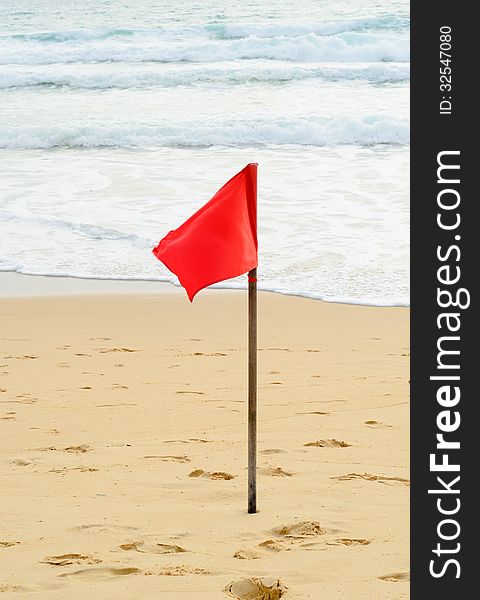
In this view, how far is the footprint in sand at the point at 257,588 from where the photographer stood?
2967 millimetres

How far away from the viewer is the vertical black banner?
2850 mm

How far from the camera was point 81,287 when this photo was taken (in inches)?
344

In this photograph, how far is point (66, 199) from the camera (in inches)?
471

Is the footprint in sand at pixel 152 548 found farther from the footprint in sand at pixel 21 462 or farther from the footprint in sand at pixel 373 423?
the footprint in sand at pixel 373 423

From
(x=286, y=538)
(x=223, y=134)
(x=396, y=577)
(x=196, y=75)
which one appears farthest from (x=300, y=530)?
(x=196, y=75)

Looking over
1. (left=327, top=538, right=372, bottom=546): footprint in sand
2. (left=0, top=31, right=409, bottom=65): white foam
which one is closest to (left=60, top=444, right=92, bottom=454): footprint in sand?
(left=327, top=538, right=372, bottom=546): footprint in sand

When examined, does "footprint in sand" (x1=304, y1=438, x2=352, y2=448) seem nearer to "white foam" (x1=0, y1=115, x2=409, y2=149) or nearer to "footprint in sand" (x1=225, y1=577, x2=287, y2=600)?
"footprint in sand" (x1=225, y1=577, x2=287, y2=600)

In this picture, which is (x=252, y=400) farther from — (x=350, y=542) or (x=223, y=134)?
(x=223, y=134)

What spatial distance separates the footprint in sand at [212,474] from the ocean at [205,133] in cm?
414

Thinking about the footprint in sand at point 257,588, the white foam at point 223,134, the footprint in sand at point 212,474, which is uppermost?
the white foam at point 223,134

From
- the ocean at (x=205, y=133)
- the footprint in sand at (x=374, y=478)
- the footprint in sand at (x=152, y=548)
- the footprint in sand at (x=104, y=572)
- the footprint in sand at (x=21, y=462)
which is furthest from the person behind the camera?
the ocean at (x=205, y=133)

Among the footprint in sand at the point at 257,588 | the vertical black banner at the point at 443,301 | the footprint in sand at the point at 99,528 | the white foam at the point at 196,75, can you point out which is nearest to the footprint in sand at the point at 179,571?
the footprint in sand at the point at 257,588

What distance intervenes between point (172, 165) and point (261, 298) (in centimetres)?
650

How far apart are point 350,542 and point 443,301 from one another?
36.3 inches
